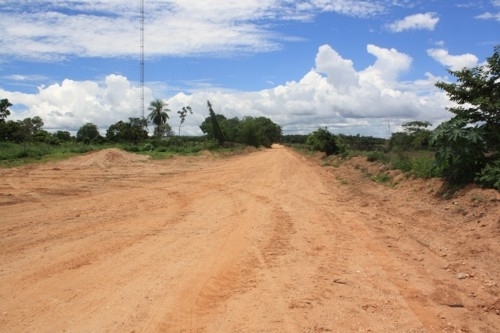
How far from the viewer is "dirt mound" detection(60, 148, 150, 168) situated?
1020 inches

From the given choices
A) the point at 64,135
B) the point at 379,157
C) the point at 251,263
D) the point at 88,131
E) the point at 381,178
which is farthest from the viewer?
the point at 64,135

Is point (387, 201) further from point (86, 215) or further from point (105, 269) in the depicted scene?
point (105, 269)

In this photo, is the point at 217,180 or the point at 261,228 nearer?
the point at 261,228

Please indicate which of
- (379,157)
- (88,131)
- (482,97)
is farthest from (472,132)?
(88,131)

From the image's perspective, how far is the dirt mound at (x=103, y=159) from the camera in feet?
85.0

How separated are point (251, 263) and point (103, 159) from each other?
2184cm

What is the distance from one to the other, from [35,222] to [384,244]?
7003mm

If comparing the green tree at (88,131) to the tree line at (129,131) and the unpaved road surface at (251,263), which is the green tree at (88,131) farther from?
the unpaved road surface at (251,263)

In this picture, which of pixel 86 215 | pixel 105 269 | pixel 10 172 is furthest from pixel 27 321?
pixel 10 172

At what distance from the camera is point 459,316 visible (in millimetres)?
5188

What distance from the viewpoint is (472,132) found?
11.4m

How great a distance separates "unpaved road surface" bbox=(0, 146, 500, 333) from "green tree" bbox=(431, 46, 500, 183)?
2.63 ft

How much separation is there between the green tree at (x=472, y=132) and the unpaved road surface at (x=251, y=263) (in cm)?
80

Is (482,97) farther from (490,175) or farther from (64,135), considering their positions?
(64,135)
